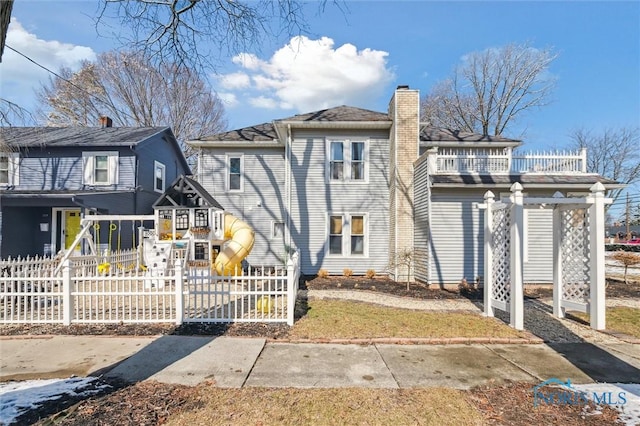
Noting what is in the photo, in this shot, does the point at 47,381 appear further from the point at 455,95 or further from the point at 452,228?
the point at 455,95

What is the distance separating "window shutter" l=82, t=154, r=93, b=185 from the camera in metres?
13.9

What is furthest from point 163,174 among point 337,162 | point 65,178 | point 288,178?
point 337,162

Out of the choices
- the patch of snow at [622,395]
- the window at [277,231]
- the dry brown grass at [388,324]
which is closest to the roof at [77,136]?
the window at [277,231]

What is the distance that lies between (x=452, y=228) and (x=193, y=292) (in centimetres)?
800

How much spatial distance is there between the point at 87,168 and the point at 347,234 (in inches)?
466

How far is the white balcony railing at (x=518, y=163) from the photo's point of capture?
10406 millimetres

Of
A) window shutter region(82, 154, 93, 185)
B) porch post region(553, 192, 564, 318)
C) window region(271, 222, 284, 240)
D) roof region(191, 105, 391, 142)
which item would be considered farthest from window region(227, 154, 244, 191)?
porch post region(553, 192, 564, 318)

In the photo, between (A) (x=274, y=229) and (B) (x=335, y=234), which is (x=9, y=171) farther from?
(B) (x=335, y=234)

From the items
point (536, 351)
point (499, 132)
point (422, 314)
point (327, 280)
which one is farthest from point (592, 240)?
point (499, 132)

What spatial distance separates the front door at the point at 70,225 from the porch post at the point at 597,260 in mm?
17291

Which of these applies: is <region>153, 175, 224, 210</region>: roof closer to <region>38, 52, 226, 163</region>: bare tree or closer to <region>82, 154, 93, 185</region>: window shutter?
<region>82, 154, 93, 185</region>: window shutter

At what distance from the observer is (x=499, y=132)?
2667 cm

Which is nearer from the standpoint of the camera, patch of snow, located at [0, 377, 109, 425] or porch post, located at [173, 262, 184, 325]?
patch of snow, located at [0, 377, 109, 425]

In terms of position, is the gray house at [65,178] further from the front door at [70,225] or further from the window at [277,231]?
the window at [277,231]
